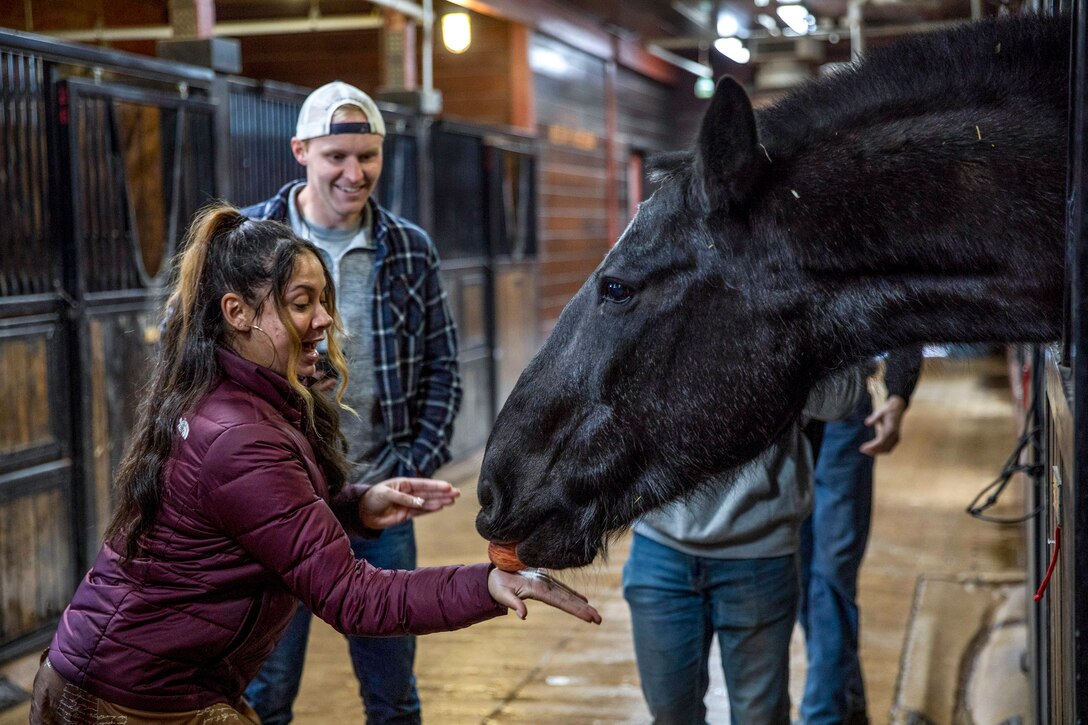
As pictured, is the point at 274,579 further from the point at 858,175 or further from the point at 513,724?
the point at 513,724

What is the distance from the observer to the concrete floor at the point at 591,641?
12.8ft

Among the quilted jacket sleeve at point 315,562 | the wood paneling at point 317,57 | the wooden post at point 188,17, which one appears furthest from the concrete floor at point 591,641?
the wood paneling at point 317,57

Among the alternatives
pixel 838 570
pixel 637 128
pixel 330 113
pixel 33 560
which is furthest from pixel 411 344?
pixel 637 128

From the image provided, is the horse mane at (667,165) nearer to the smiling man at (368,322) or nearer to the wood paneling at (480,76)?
the smiling man at (368,322)

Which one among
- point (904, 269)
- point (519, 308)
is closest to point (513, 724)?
point (904, 269)

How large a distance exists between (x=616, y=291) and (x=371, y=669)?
1.27m

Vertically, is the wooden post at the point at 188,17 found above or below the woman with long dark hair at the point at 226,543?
above

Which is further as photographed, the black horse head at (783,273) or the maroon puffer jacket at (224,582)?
the maroon puffer jacket at (224,582)

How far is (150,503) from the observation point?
182 cm

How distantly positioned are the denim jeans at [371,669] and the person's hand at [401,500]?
45 centimetres

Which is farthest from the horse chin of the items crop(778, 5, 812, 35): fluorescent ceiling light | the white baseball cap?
crop(778, 5, 812, 35): fluorescent ceiling light

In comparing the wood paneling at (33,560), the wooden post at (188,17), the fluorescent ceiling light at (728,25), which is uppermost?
the fluorescent ceiling light at (728,25)

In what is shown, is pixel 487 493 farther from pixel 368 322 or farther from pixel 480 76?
pixel 480 76

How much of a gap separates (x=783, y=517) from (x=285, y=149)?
173 inches
